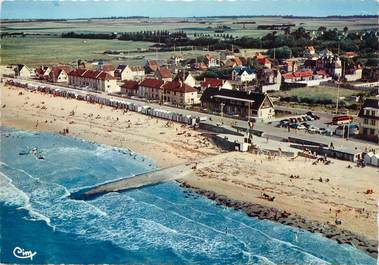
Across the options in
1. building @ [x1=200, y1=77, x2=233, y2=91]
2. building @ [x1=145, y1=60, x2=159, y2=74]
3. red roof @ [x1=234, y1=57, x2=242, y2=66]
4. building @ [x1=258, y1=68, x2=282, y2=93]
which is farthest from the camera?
red roof @ [x1=234, y1=57, x2=242, y2=66]

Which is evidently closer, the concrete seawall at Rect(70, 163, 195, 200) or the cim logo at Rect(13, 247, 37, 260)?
the cim logo at Rect(13, 247, 37, 260)

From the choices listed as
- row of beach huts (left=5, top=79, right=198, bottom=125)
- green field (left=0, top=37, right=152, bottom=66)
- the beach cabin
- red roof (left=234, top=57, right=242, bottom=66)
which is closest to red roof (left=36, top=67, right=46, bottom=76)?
row of beach huts (left=5, top=79, right=198, bottom=125)

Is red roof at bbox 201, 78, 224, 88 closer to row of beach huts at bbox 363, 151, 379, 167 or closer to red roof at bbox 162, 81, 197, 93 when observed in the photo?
red roof at bbox 162, 81, 197, 93

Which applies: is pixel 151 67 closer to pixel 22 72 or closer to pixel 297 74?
pixel 22 72

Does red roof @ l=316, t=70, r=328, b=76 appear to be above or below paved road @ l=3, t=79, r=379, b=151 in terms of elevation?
above

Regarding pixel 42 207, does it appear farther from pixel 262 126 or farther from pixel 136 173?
pixel 262 126

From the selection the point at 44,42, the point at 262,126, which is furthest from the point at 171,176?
the point at 44,42

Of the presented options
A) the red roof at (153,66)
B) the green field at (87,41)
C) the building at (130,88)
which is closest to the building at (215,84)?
the building at (130,88)
